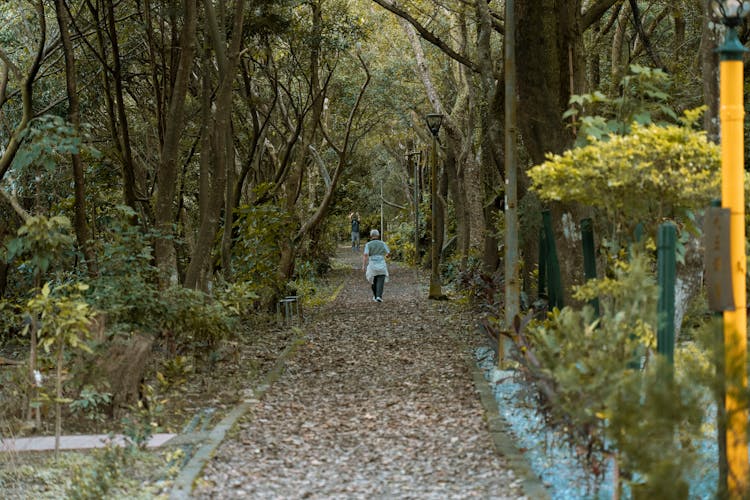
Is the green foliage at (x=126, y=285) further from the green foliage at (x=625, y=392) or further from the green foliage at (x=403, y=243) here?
the green foliage at (x=403, y=243)

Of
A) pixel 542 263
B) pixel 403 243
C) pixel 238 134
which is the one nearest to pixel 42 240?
pixel 542 263

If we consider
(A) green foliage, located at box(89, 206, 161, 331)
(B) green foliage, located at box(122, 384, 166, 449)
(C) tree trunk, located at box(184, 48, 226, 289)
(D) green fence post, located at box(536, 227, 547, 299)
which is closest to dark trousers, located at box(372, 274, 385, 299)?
(C) tree trunk, located at box(184, 48, 226, 289)

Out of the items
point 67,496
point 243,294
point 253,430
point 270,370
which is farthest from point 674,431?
point 243,294

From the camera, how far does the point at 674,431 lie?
450 centimetres

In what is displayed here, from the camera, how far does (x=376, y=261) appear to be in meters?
21.5

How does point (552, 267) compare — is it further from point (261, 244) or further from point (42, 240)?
point (261, 244)

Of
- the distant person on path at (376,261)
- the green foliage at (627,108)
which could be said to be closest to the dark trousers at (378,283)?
the distant person on path at (376,261)

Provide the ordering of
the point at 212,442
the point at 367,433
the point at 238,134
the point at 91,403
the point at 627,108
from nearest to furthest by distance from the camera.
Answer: the point at 627,108 → the point at 212,442 → the point at 91,403 → the point at 367,433 → the point at 238,134

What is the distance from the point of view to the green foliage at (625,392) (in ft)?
14.3

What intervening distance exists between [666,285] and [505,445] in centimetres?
244

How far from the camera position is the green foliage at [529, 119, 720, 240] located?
19.7 feet

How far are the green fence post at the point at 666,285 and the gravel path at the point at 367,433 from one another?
1.48 metres

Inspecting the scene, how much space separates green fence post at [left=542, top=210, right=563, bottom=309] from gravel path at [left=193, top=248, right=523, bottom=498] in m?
1.34

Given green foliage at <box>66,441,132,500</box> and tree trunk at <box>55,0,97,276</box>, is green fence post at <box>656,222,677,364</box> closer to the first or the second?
green foliage at <box>66,441,132,500</box>
